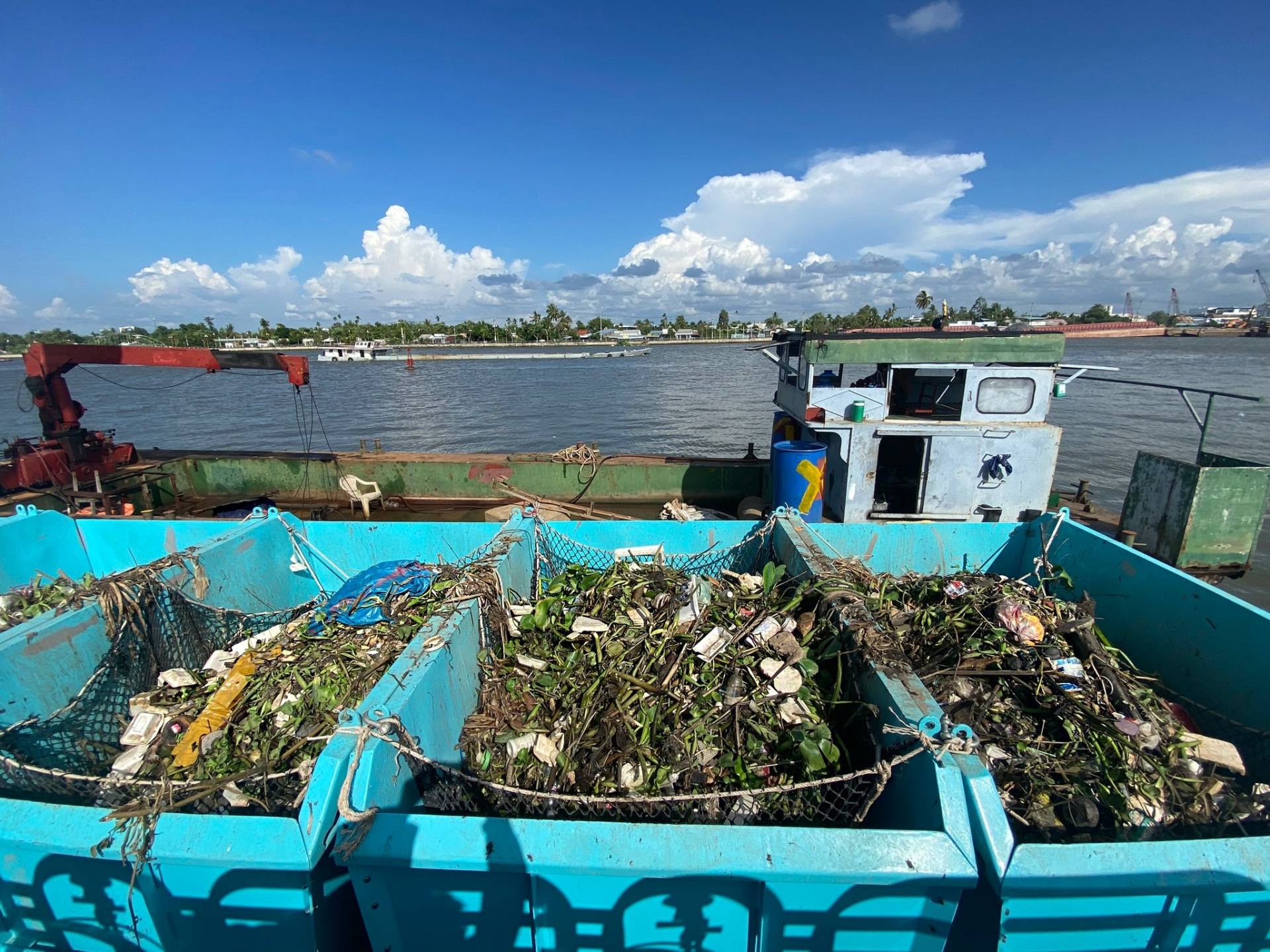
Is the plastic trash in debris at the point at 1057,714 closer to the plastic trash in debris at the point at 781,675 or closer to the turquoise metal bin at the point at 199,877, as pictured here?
the plastic trash in debris at the point at 781,675

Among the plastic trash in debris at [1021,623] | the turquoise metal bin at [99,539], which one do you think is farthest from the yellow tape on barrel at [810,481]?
the turquoise metal bin at [99,539]

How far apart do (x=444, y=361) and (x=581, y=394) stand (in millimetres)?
38999

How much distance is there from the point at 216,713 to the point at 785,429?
6.87 meters

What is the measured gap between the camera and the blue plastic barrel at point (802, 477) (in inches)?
259

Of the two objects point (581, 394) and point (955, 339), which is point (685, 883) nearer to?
point (955, 339)

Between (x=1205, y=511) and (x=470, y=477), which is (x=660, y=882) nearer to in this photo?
(x=1205, y=511)

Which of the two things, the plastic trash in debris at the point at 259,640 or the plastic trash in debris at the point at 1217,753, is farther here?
the plastic trash in debris at the point at 259,640

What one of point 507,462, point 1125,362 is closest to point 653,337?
point 1125,362

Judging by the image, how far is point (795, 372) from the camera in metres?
7.82

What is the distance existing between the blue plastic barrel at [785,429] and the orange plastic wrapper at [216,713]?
623 cm

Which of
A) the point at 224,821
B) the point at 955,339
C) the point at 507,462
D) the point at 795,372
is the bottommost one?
the point at 507,462

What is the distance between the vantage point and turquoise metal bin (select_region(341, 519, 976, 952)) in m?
1.83

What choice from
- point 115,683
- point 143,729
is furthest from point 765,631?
point 115,683

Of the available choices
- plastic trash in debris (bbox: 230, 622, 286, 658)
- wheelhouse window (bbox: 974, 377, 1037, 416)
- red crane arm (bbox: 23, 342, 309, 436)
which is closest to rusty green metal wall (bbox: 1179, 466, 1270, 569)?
wheelhouse window (bbox: 974, 377, 1037, 416)
